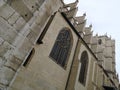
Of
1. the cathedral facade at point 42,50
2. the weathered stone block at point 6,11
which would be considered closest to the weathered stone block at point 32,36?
the cathedral facade at point 42,50

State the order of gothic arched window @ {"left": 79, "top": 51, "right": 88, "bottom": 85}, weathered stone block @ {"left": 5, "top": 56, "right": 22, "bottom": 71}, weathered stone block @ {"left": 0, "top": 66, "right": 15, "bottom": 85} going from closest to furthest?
weathered stone block @ {"left": 0, "top": 66, "right": 15, "bottom": 85} < weathered stone block @ {"left": 5, "top": 56, "right": 22, "bottom": 71} < gothic arched window @ {"left": 79, "top": 51, "right": 88, "bottom": 85}

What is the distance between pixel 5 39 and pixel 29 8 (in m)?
0.62

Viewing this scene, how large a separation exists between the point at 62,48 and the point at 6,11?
315 inches

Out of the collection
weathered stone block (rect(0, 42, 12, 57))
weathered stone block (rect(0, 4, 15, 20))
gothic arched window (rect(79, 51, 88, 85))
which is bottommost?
gothic arched window (rect(79, 51, 88, 85))

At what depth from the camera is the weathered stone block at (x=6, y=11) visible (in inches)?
65.7

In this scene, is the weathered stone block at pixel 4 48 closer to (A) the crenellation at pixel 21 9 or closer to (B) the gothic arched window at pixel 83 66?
(A) the crenellation at pixel 21 9

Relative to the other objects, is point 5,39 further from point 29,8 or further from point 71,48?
point 71,48

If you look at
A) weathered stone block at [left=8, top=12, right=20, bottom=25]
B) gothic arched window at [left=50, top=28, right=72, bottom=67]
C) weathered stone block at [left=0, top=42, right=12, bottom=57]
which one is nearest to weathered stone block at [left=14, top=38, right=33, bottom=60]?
weathered stone block at [left=0, top=42, right=12, bottom=57]

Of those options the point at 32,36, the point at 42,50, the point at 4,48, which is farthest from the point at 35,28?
the point at 42,50

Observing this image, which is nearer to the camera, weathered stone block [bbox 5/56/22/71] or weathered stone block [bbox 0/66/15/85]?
weathered stone block [bbox 0/66/15/85]

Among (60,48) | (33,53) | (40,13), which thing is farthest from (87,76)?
(40,13)

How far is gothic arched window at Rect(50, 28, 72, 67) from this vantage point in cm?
878

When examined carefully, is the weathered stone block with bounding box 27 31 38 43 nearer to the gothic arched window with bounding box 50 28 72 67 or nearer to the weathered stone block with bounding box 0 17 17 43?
the weathered stone block with bounding box 0 17 17 43

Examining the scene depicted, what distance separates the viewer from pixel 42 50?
738cm
